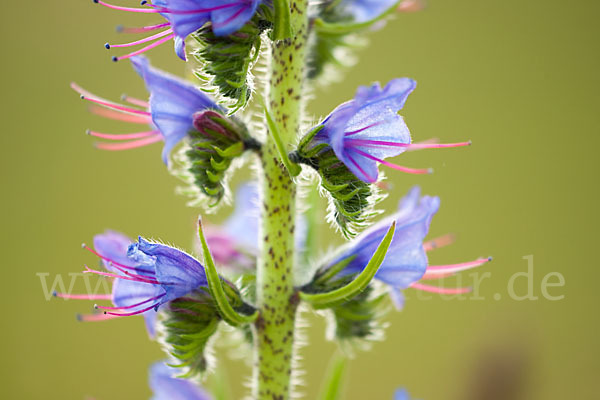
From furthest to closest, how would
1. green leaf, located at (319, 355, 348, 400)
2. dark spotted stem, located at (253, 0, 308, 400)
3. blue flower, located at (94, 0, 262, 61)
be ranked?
1. green leaf, located at (319, 355, 348, 400)
2. dark spotted stem, located at (253, 0, 308, 400)
3. blue flower, located at (94, 0, 262, 61)

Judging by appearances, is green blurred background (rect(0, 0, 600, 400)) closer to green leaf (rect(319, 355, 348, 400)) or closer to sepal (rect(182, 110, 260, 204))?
green leaf (rect(319, 355, 348, 400))

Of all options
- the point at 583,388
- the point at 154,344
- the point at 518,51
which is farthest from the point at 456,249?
the point at 154,344

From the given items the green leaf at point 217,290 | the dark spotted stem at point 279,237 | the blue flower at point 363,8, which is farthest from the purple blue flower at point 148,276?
the blue flower at point 363,8

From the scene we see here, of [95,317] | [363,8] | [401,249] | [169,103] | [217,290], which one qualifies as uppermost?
[363,8]

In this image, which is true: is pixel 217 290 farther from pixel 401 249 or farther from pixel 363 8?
pixel 363 8

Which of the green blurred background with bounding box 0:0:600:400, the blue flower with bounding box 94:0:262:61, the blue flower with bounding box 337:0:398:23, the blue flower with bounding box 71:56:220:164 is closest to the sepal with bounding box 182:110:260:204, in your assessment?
→ the blue flower with bounding box 71:56:220:164

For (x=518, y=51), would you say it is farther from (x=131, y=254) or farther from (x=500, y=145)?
(x=131, y=254)

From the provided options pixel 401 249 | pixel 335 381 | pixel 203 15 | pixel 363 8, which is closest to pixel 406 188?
pixel 363 8
